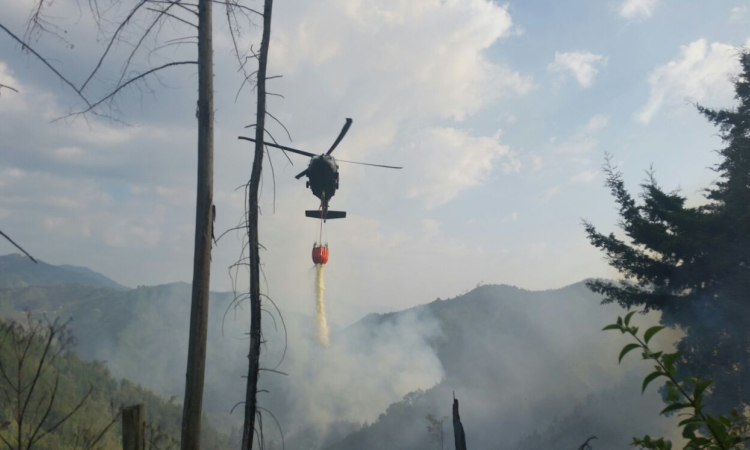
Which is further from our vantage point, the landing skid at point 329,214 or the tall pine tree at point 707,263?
the tall pine tree at point 707,263

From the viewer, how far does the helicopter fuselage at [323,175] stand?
35.0 feet

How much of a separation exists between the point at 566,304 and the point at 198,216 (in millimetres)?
116759

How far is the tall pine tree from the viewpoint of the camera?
20.6 metres

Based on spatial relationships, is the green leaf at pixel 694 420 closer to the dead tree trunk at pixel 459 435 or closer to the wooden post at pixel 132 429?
the wooden post at pixel 132 429

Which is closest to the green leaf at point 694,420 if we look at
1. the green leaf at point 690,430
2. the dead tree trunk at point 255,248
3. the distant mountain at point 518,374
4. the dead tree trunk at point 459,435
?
the green leaf at point 690,430

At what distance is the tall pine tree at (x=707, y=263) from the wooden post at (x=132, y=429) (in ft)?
74.1

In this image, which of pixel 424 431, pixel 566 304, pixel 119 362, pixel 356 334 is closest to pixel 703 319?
pixel 424 431

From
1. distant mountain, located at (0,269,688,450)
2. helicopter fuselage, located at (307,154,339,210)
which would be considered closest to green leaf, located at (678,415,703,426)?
helicopter fuselage, located at (307,154,339,210)

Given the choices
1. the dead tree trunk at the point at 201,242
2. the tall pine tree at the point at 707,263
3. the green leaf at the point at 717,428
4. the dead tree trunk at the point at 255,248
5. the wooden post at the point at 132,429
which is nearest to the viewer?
the green leaf at the point at 717,428

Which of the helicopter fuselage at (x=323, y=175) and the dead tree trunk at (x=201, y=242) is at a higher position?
the helicopter fuselage at (x=323, y=175)

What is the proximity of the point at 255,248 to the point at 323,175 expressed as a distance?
14.1ft

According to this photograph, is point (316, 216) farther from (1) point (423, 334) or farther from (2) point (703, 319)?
(1) point (423, 334)

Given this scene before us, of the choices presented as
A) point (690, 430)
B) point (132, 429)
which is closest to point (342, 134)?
point (132, 429)

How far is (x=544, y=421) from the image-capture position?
240 ft
